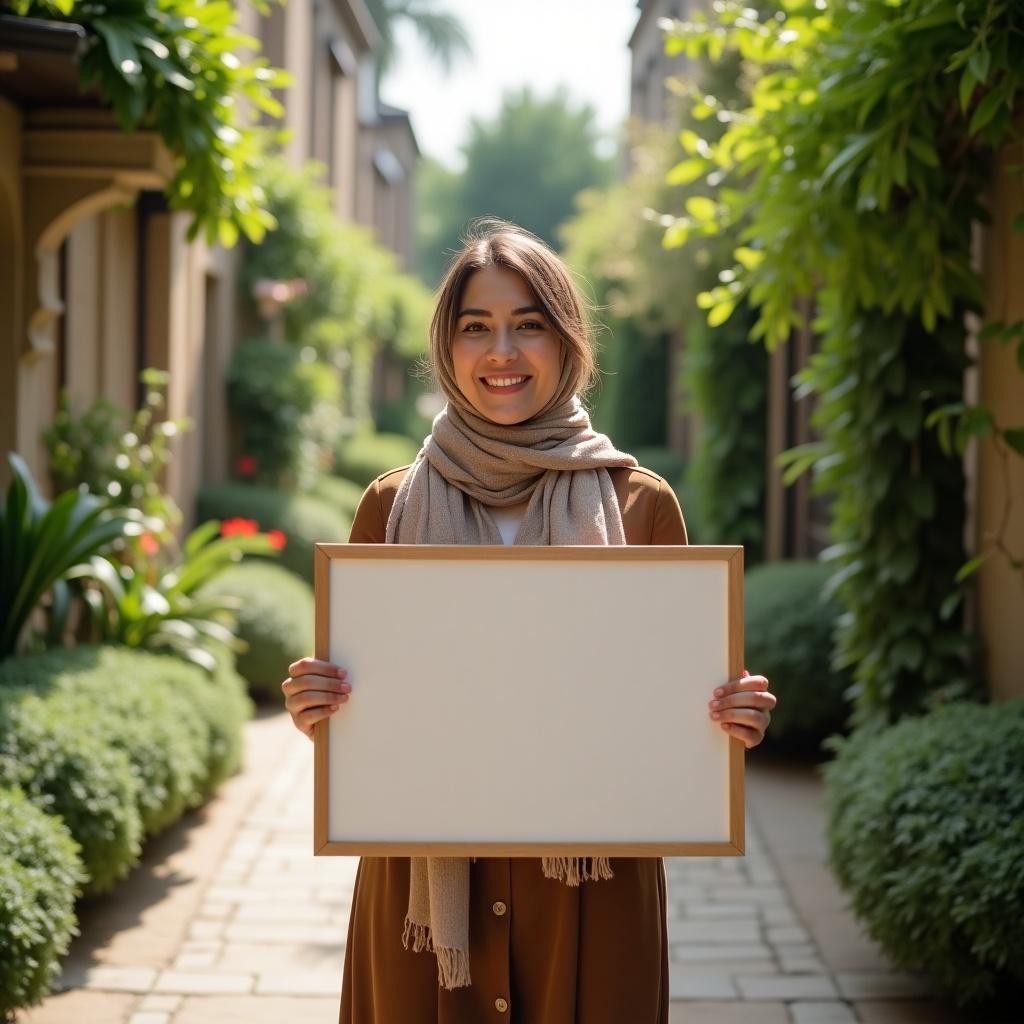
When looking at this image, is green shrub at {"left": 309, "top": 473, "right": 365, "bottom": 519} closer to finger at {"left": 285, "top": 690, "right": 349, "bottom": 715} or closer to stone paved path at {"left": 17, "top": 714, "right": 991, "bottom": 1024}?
stone paved path at {"left": 17, "top": 714, "right": 991, "bottom": 1024}

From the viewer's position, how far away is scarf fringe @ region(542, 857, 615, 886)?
216 centimetres

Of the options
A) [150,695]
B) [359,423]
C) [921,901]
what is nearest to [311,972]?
[150,695]

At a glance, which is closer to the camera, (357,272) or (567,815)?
(567,815)

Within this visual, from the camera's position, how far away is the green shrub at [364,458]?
1639 cm

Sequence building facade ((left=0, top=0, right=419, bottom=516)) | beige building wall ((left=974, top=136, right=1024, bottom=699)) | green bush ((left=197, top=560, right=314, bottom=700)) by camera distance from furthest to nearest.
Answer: green bush ((left=197, top=560, right=314, bottom=700)) < building facade ((left=0, top=0, right=419, bottom=516)) < beige building wall ((left=974, top=136, right=1024, bottom=699))

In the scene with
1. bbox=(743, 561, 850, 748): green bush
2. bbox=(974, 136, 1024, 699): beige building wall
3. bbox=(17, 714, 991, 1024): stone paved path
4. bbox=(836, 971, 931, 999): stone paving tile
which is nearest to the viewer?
bbox=(17, 714, 991, 1024): stone paved path

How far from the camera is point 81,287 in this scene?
24.2 ft

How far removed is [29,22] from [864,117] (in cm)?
263

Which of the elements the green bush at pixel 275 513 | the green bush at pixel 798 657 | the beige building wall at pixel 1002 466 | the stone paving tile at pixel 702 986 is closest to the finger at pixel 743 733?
the stone paving tile at pixel 702 986

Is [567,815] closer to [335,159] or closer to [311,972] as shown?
[311,972]

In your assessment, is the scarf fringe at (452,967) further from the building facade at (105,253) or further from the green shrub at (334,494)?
the green shrub at (334,494)

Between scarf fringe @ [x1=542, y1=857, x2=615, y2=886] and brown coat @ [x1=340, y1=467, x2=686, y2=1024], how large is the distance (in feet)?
0.15

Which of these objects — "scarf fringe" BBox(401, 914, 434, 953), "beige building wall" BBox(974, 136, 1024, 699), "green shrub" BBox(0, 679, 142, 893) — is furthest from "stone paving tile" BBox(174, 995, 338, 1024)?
"beige building wall" BBox(974, 136, 1024, 699)

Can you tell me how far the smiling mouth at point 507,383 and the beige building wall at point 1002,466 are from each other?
8.72 feet
